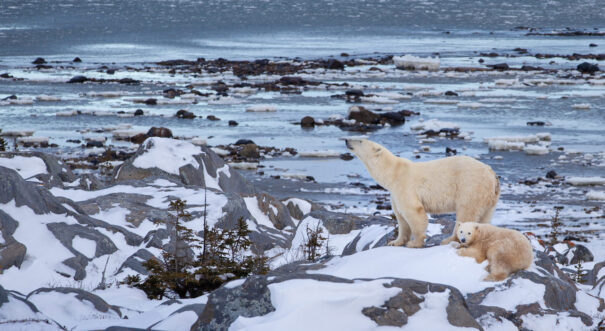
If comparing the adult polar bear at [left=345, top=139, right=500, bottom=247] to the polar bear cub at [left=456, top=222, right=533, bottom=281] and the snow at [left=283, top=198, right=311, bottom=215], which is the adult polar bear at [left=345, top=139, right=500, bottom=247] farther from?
the snow at [left=283, top=198, right=311, bottom=215]

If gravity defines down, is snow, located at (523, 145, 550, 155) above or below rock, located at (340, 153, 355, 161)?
above

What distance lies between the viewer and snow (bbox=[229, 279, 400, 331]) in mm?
4258

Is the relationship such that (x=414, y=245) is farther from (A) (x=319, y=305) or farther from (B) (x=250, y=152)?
(B) (x=250, y=152)

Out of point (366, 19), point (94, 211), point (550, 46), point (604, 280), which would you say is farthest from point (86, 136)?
→ point (366, 19)

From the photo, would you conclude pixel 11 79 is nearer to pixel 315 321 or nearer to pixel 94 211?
pixel 94 211

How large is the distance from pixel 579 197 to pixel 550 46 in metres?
51.8

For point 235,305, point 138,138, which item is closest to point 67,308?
point 235,305

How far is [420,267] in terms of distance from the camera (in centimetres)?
588

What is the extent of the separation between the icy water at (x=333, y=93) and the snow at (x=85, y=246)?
8817 mm

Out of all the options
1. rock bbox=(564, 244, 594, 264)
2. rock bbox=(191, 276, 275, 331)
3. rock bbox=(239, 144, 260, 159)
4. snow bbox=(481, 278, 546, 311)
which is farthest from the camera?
rock bbox=(239, 144, 260, 159)

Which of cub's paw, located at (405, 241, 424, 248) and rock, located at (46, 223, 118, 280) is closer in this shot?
cub's paw, located at (405, 241, 424, 248)

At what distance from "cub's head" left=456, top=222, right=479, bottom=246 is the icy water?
10300mm

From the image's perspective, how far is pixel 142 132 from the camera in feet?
84.3

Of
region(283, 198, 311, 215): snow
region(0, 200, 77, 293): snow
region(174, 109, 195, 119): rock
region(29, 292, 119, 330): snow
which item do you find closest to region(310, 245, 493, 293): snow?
region(29, 292, 119, 330): snow
